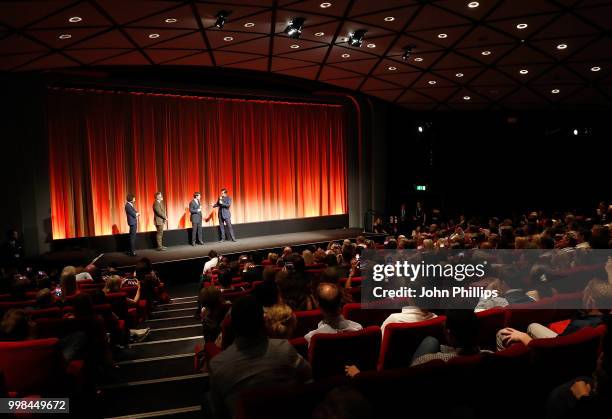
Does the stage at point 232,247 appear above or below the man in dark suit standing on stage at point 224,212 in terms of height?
below

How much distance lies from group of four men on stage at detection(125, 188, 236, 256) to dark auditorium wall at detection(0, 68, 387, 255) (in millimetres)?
1689

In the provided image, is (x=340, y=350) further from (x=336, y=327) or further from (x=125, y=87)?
(x=125, y=87)

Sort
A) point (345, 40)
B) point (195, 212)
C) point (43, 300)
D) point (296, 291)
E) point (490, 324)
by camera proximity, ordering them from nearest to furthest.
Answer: point (490, 324) → point (296, 291) → point (43, 300) → point (345, 40) → point (195, 212)

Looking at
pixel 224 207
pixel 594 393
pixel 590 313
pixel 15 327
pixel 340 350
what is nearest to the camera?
pixel 594 393

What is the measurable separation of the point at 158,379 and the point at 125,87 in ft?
31.2

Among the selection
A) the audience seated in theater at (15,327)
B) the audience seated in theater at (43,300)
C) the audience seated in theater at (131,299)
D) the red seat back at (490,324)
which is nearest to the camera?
the audience seated in theater at (15,327)

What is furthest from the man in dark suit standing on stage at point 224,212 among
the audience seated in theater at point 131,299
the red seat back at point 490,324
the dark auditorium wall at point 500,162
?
the red seat back at point 490,324

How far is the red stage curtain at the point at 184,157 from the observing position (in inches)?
453

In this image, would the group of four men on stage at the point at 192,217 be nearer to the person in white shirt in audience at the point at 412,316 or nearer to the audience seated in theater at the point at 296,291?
the audience seated in theater at the point at 296,291

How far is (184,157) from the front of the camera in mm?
13750

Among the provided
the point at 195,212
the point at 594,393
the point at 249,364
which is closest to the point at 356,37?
the point at 195,212

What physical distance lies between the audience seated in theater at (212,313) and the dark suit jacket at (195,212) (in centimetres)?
892

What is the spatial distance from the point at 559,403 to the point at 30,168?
420 inches

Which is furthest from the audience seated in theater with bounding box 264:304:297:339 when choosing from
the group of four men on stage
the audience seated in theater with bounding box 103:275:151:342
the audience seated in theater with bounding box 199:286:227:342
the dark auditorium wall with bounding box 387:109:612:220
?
the dark auditorium wall with bounding box 387:109:612:220
